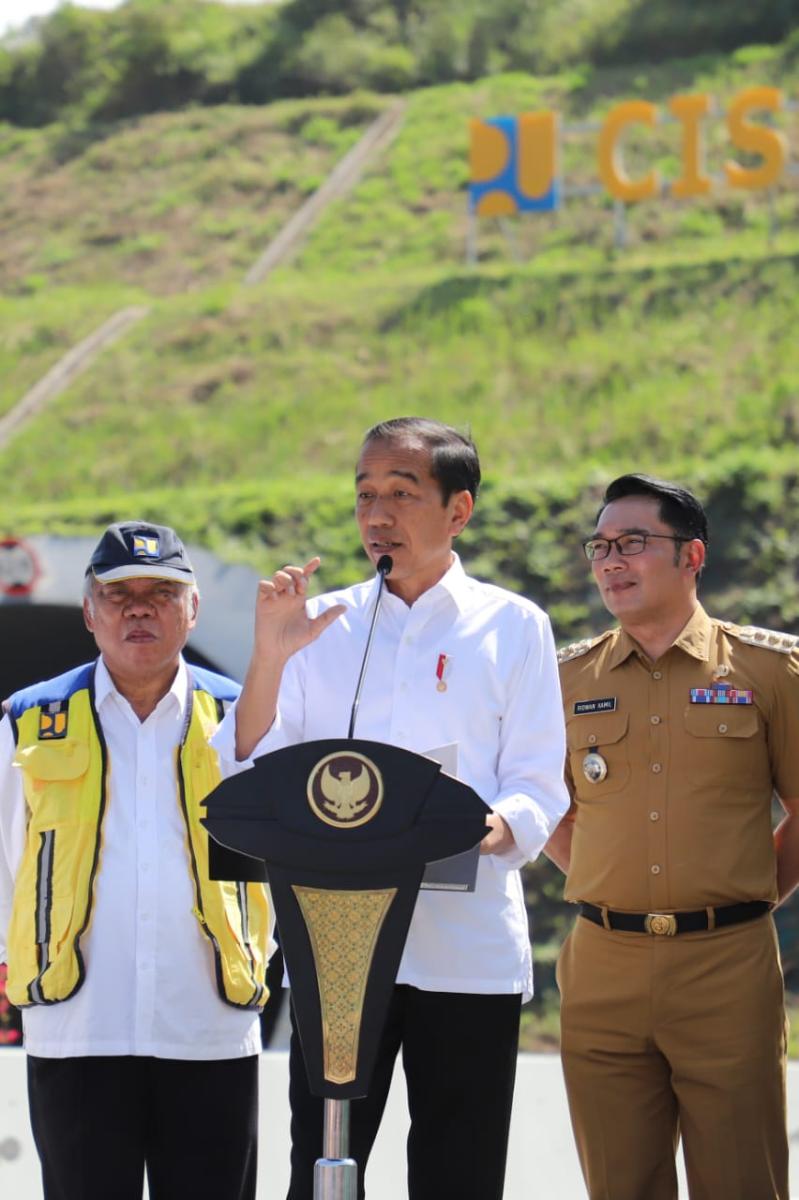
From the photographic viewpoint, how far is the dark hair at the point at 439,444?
285 centimetres

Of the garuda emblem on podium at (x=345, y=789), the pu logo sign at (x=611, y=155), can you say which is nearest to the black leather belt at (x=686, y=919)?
the garuda emblem on podium at (x=345, y=789)

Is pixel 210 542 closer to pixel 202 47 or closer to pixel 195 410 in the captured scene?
pixel 195 410

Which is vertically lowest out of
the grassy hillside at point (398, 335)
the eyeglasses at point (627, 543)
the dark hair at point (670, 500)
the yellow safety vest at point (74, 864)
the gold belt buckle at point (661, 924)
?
the gold belt buckle at point (661, 924)

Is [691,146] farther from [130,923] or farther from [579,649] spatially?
[130,923]

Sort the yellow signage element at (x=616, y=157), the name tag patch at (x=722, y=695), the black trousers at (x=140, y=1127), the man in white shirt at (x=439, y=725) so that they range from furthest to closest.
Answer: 1. the yellow signage element at (x=616, y=157)
2. the name tag patch at (x=722, y=695)
3. the black trousers at (x=140, y=1127)
4. the man in white shirt at (x=439, y=725)

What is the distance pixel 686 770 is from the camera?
335cm

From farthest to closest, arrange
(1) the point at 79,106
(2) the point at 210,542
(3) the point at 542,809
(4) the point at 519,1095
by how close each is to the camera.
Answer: (1) the point at 79,106, (2) the point at 210,542, (4) the point at 519,1095, (3) the point at 542,809

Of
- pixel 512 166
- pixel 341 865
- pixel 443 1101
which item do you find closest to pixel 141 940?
pixel 443 1101

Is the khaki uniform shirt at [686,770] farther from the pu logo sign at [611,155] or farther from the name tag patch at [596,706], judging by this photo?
the pu logo sign at [611,155]

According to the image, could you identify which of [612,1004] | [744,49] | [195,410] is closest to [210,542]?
[195,410]

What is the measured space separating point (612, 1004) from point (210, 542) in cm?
758

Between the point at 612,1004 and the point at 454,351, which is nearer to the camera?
the point at 612,1004

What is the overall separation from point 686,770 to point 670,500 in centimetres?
58

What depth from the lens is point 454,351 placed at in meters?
16.3
